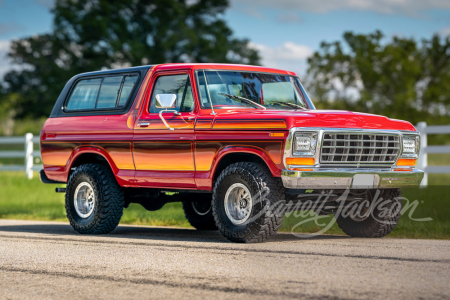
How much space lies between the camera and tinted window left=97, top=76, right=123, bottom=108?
32.1 ft

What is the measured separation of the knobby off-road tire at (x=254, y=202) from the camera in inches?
303

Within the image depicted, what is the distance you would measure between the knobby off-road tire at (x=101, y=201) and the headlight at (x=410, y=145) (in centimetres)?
392

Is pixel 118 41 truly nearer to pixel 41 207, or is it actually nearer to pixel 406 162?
pixel 41 207

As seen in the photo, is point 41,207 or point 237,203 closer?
point 237,203

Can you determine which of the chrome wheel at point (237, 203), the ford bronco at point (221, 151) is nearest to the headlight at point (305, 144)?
the ford bronco at point (221, 151)

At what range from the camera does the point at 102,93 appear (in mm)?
10039

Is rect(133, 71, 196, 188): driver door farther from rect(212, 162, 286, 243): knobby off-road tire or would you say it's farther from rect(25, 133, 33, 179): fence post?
rect(25, 133, 33, 179): fence post

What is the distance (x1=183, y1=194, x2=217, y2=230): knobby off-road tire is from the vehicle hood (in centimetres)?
240

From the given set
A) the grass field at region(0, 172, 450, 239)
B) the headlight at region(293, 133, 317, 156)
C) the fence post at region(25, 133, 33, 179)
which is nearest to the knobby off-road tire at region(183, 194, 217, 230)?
the grass field at region(0, 172, 450, 239)

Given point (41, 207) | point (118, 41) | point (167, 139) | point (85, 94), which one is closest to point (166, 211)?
point (41, 207)

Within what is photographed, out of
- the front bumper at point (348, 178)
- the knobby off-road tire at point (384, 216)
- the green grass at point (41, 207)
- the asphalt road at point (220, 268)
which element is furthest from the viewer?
the green grass at point (41, 207)

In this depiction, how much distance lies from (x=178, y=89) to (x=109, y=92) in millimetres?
1377

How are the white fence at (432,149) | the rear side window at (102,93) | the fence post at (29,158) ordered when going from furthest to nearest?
the fence post at (29,158) → the white fence at (432,149) → the rear side window at (102,93)

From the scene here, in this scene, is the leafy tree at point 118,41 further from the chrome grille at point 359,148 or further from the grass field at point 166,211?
the chrome grille at point 359,148
